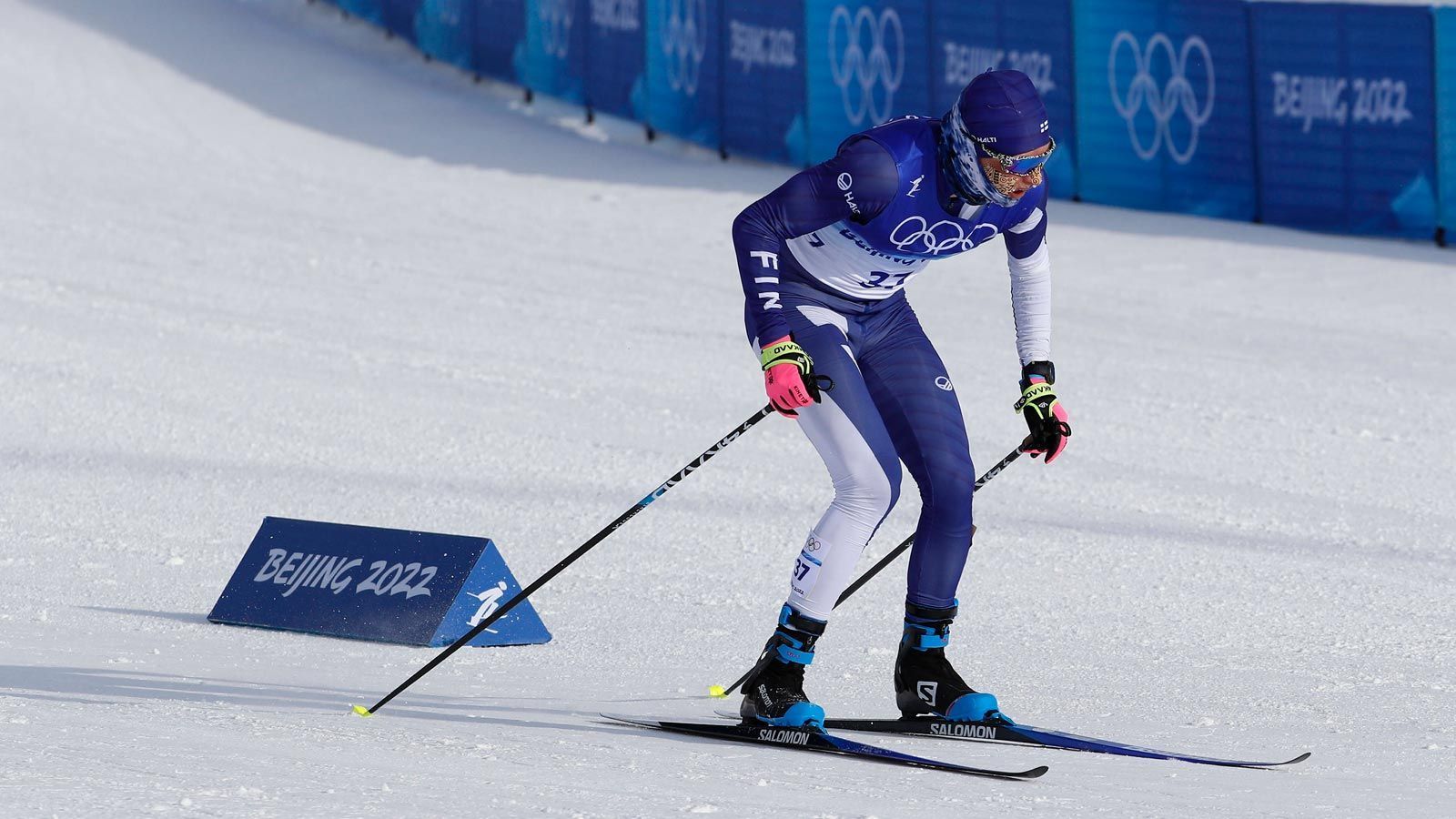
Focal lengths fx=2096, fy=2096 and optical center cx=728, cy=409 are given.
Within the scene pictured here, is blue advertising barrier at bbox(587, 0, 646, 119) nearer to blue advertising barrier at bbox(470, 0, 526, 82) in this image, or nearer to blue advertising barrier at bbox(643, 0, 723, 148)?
blue advertising barrier at bbox(643, 0, 723, 148)

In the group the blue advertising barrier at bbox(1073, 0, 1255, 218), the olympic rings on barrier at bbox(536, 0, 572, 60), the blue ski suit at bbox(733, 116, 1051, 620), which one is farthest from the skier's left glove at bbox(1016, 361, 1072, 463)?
the olympic rings on barrier at bbox(536, 0, 572, 60)

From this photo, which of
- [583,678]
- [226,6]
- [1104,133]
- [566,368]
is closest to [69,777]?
[583,678]

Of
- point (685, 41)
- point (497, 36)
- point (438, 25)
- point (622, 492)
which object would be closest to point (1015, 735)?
point (622, 492)

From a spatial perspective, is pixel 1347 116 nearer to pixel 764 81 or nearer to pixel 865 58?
pixel 865 58

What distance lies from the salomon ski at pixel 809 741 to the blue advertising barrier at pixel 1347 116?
34.5ft

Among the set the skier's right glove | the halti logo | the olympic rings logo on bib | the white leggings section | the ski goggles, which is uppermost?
the ski goggles

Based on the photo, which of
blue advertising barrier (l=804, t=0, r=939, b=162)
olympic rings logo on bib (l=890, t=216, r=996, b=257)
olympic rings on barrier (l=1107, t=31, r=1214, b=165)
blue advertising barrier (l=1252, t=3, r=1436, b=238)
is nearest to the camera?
olympic rings logo on bib (l=890, t=216, r=996, b=257)

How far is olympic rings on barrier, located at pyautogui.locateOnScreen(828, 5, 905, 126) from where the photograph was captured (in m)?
17.6

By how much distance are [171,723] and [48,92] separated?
52.5ft

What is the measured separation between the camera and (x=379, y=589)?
6.68 m

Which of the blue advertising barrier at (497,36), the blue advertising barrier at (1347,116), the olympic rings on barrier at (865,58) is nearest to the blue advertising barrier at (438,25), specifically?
the blue advertising barrier at (497,36)

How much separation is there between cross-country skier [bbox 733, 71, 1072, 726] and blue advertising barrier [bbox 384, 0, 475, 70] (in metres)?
19.5

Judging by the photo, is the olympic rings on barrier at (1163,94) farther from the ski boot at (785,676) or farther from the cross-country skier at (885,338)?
the ski boot at (785,676)

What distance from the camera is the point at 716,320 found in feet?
41.0
